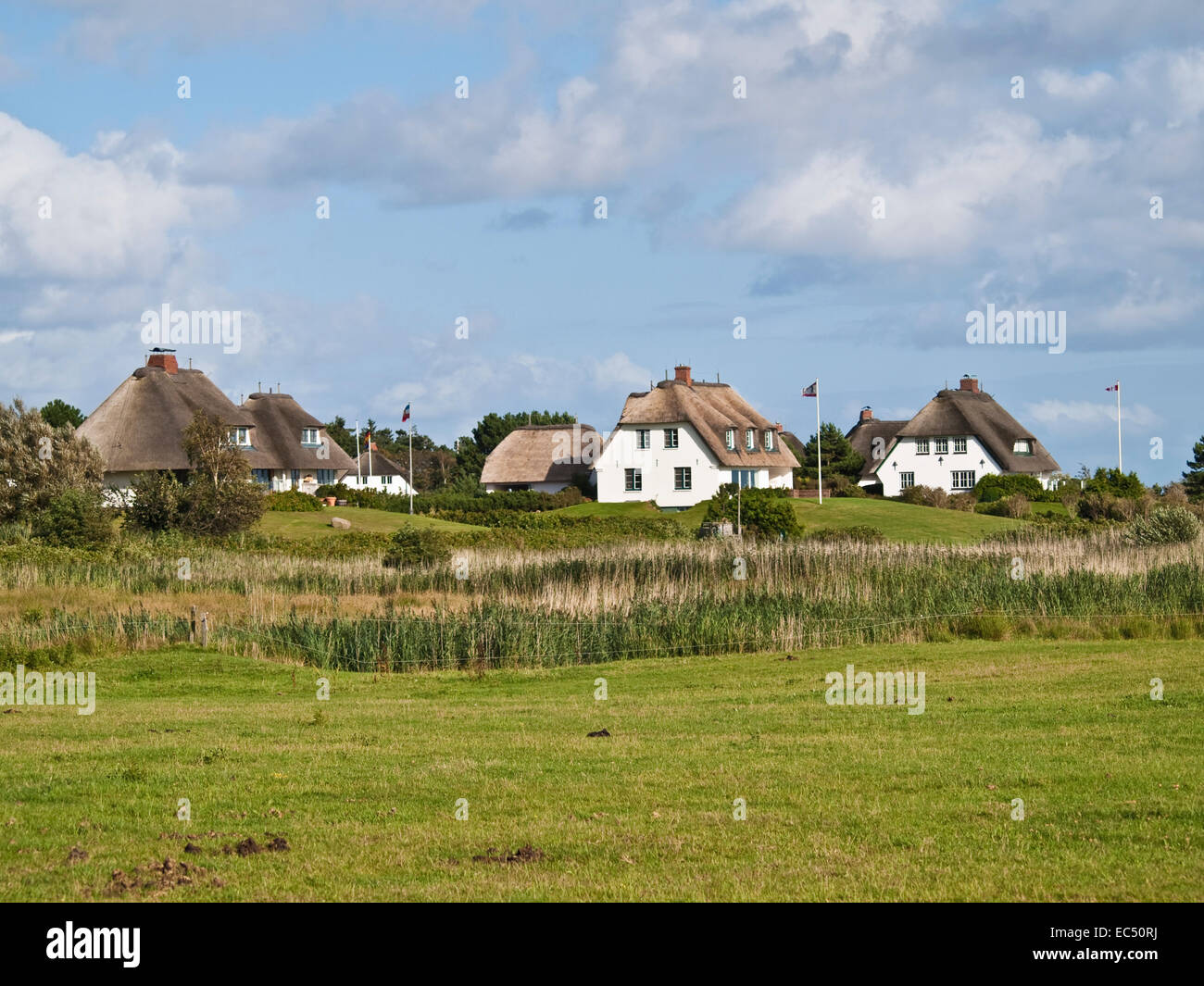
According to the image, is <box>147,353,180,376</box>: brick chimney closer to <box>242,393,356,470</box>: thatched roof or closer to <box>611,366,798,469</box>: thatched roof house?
<box>242,393,356,470</box>: thatched roof

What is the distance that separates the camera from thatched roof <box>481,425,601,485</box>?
88062 millimetres

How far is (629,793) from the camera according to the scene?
1134 cm

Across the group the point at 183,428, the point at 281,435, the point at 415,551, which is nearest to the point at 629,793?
the point at 415,551

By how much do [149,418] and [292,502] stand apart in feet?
36.2

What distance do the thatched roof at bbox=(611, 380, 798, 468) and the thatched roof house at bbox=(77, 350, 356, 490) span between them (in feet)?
70.4

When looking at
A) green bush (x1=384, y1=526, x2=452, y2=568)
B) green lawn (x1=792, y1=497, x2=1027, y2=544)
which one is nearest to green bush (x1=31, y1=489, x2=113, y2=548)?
green bush (x1=384, y1=526, x2=452, y2=568)

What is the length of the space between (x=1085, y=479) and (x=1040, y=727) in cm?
6301

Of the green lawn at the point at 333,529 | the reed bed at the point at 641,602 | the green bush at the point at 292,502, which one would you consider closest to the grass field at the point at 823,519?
the green lawn at the point at 333,529

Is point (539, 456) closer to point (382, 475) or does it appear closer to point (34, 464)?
point (382, 475)

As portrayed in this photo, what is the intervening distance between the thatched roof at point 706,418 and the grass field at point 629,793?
55008 mm

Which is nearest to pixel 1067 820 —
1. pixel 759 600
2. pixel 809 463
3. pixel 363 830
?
pixel 363 830

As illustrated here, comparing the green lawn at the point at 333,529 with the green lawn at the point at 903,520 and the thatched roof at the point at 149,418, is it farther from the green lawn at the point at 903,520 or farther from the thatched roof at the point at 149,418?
the green lawn at the point at 903,520

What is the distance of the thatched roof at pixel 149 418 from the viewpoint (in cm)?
7019
